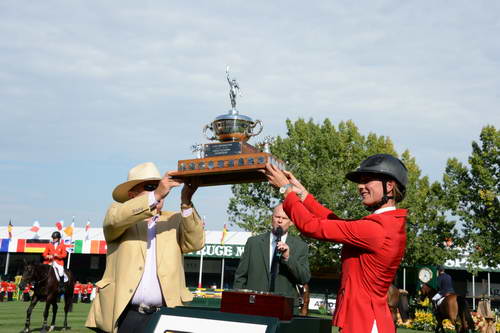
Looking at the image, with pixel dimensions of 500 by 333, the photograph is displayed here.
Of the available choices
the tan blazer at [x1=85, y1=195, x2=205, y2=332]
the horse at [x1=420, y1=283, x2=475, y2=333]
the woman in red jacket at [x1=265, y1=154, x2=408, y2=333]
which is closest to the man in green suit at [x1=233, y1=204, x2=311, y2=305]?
the tan blazer at [x1=85, y1=195, x2=205, y2=332]

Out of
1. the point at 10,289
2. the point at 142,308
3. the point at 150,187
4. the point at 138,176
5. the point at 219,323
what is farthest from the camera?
the point at 10,289

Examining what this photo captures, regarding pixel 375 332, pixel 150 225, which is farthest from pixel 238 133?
pixel 375 332

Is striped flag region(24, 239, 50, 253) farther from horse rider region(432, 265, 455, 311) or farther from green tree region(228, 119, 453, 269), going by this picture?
horse rider region(432, 265, 455, 311)

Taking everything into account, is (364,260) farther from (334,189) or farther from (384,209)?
(334,189)

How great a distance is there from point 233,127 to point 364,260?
190 centimetres

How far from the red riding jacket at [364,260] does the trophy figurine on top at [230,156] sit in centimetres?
98

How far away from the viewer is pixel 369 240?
3480 millimetres

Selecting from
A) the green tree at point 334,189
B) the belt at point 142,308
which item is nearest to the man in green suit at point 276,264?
the belt at point 142,308

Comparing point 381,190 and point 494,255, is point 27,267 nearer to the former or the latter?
point 381,190

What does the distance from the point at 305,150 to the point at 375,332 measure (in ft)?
115

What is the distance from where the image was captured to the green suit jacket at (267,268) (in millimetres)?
5844

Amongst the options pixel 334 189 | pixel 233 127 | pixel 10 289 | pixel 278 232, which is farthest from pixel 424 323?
pixel 10 289

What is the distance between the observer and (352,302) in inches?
138

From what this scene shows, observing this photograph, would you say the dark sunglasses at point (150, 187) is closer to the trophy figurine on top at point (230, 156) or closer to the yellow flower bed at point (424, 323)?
the trophy figurine on top at point (230, 156)
